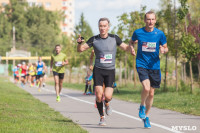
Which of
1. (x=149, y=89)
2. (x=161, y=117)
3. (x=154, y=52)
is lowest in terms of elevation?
(x=161, y=117)

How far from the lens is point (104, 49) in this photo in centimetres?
922

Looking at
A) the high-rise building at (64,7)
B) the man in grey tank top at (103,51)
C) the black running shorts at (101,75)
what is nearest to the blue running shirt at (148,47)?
the man in grey tank top at (103,51)

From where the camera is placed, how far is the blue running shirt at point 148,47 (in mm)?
8742

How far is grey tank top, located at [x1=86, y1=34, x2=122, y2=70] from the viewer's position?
9.22 meters

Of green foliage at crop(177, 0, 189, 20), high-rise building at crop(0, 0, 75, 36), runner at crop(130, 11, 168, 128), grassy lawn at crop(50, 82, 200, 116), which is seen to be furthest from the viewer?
high-rise building at crop(0, 0, 75, 36)

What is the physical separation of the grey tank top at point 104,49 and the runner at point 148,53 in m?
0.54

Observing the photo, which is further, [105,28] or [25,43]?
[25,43]

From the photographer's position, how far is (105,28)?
9.16m

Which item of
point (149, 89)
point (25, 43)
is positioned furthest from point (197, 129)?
point (25, 43)

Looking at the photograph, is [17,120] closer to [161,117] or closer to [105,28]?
[105,28]

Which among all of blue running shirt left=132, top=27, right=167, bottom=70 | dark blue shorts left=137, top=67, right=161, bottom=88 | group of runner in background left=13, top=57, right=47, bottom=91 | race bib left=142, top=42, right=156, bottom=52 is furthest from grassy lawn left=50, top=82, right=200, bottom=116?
group of runner in background left=13, top=57, right=47, bottom=91

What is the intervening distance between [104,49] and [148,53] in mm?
951

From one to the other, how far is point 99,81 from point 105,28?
109cm

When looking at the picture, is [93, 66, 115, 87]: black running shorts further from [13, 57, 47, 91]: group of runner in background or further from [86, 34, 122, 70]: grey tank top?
[13, 57, 47, 91]: group of runner in background
